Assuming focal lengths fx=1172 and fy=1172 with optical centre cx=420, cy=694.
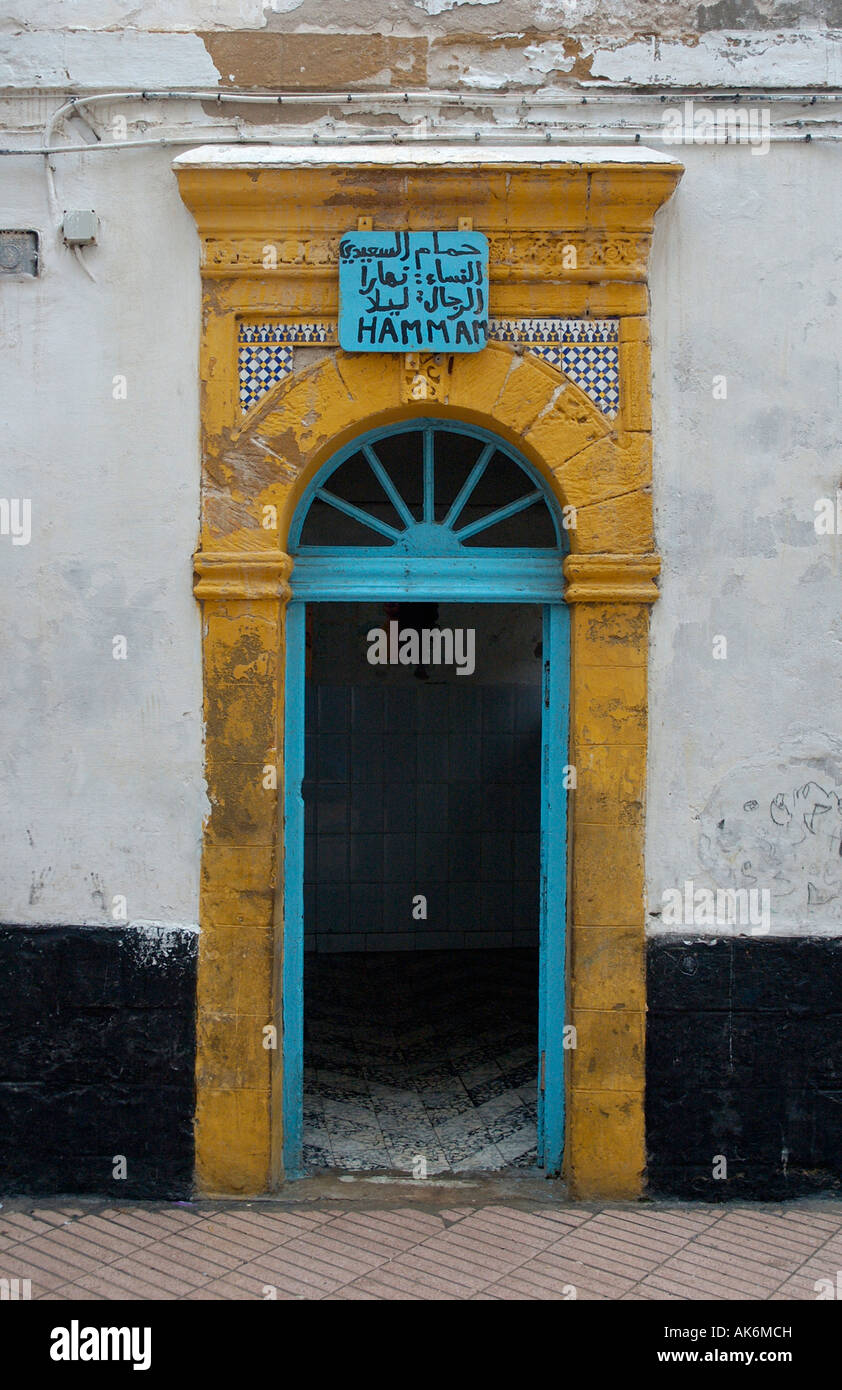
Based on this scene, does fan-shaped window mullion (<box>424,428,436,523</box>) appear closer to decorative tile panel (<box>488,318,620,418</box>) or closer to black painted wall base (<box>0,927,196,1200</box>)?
decorative tile panel (<box>488,318,620,418</box>)

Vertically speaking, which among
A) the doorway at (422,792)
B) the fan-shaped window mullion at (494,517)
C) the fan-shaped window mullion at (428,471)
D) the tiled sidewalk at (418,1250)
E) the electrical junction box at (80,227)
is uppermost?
the electrical junction box at (80,227)

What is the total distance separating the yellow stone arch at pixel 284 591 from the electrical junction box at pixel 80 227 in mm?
433

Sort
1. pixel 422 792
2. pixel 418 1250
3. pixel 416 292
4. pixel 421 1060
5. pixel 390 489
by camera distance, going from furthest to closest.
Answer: pixel 422 792 < pixel 421 1060 < pixel 390 489 < pixel 416 292 < pixel 418 1250

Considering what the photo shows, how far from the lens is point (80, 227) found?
15.3 ft

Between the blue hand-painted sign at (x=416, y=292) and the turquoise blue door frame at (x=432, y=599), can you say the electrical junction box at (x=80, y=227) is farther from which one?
the turquoise blue door frame at (x=432, y=599)

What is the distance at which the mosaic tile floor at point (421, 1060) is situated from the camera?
5.12 meters

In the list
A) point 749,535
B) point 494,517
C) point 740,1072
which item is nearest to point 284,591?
point 494,517

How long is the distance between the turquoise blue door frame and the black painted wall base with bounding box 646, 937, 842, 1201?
425 mm

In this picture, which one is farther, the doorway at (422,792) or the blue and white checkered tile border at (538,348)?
the doorway at (422,792)

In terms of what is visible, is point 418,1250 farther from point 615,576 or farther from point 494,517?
point 494,517

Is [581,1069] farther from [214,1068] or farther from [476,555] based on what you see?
[476,555]

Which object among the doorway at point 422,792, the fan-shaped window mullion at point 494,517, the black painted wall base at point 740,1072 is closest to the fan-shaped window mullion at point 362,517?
the fan-shaped window mullion at point 494,517

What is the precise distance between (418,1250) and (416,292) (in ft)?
11.8

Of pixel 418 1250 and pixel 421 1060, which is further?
pixel 421 1060
